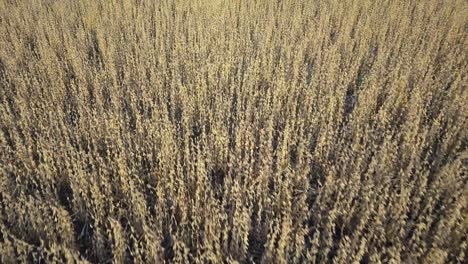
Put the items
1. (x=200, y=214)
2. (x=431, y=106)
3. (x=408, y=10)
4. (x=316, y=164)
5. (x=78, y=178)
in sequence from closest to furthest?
(x=200, y=214)
(x=78, y=178)
(x=316, y=164)
(x=431, y=106)
(x=408, y=10)

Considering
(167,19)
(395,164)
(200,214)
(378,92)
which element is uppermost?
(167,19)

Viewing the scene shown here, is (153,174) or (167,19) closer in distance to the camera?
(153,174)

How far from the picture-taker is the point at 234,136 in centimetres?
354

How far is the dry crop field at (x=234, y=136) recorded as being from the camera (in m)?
2.36

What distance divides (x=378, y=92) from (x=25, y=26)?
587cm

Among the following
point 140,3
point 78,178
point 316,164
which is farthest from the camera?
point 140,3

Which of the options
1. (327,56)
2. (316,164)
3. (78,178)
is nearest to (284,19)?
(327,56)

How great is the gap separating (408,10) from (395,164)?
186 inches

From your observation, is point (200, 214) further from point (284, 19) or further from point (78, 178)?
point (284, 19)

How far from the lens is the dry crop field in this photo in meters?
2.36

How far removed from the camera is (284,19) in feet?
19.3

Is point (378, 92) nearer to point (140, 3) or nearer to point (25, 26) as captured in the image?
point (140, 3)

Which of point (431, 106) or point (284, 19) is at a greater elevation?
point (284, 19)

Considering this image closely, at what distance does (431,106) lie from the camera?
3824 millimetres
